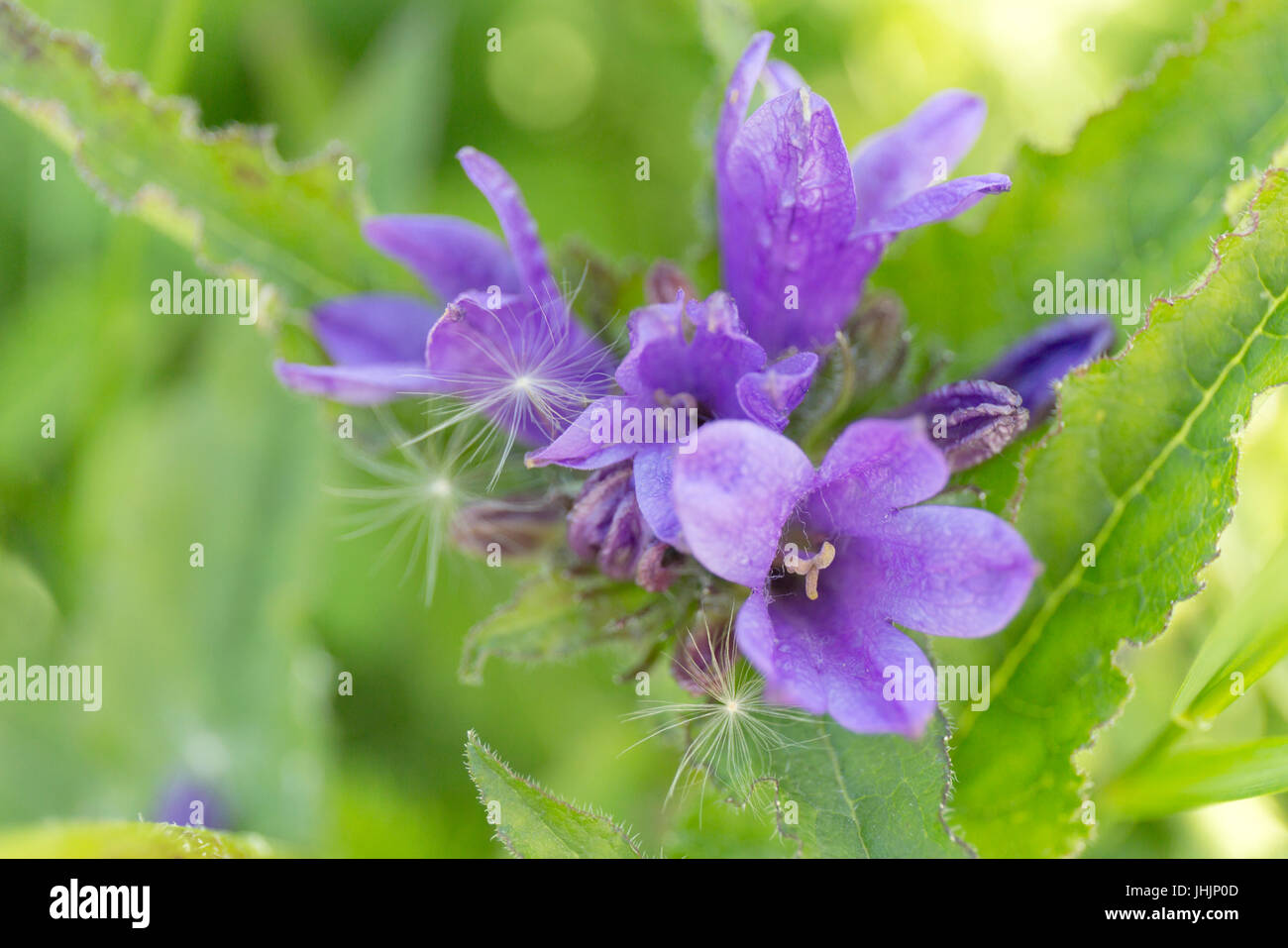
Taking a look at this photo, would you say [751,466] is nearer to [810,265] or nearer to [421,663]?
[810,265]

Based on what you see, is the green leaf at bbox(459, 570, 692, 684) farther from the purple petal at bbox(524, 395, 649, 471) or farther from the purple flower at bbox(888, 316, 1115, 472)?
the purple flower at bbox(888, 316, 1115, 472)

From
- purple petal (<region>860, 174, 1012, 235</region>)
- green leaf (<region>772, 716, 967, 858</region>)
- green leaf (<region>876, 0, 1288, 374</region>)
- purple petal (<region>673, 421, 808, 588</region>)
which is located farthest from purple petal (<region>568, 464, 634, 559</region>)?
green leaf (<region>876, 0, 1288, 374</region>)

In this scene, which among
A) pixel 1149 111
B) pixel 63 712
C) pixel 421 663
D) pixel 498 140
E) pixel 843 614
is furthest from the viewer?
pixel 498 140

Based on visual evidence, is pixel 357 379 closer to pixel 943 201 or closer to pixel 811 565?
pixel 811 565

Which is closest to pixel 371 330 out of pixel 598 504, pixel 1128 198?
pixel 598 504

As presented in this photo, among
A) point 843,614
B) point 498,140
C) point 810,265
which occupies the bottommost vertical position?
point 843,614

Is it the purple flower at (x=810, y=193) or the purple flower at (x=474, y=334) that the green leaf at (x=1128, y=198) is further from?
the purple flower at (x=474, y=334)
